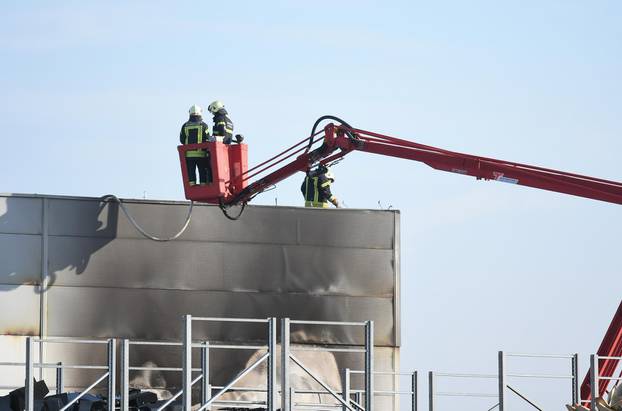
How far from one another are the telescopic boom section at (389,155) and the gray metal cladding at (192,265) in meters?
0.69

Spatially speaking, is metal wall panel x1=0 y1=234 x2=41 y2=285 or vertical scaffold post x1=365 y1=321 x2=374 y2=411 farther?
metal wall panel x1=0 y1=234 x2=41 y2=285

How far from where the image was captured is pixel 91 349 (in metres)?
28.5

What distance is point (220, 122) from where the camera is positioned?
29234 millimetres

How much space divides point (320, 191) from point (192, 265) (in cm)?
348

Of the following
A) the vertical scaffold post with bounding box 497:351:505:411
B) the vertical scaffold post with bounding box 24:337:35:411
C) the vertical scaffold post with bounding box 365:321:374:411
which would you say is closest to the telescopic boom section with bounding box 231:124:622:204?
the vertical scaffold post with bounding box 497:351:505:411

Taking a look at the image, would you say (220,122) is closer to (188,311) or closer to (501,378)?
(188,311)

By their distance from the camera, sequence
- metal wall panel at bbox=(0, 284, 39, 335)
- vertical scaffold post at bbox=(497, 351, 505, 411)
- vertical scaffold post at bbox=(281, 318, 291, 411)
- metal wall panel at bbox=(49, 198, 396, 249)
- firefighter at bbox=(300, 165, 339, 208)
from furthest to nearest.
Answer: firefighter at bbox=(300, 165, 339, 208) → metal wall panel at bbox=(49, 198, 396, 249) → metal wall panel at bbox=(0, 284, 39, 335) → vertical scaffold post at bbox=(497, 351, 505, 411) → vertical scaffold post at bbox=(281, 318, 291, 411)

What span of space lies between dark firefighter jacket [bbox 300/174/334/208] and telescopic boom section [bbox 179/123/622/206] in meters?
1.76

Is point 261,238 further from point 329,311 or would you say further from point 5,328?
point 5,328

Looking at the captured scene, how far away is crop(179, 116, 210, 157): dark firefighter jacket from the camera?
96.6ft

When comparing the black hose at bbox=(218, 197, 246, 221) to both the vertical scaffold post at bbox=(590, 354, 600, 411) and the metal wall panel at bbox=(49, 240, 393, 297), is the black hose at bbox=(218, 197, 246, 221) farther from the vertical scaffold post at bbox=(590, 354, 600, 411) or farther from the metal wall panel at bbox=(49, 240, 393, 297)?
the vertical scaffold post at bbox=(590, 354, 600, 411)

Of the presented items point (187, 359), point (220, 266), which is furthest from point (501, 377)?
point (220, 266)

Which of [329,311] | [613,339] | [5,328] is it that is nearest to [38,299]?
[5,328]

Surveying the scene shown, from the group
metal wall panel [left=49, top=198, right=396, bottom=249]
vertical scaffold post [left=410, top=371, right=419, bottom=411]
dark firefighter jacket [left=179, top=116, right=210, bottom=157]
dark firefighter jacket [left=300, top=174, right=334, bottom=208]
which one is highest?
dark firefighter jacket [left=179, top=116, right=210, bottom=157]
